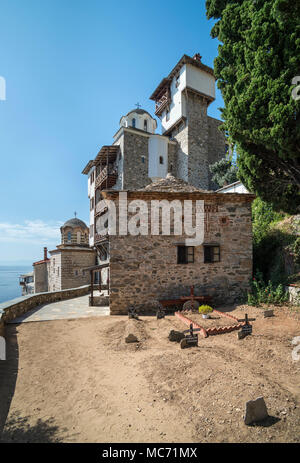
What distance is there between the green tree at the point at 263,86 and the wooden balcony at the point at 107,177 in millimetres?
14735

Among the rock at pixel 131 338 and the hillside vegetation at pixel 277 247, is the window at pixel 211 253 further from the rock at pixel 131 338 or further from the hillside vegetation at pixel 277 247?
the rock at pixel 131 338

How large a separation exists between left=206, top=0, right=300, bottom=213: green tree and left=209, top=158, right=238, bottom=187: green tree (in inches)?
482

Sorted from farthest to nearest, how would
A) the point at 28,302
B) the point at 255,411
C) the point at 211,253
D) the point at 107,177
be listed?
the point at 107,177 < the point at 28,302 < the point at 211,253 < the point at 255,411

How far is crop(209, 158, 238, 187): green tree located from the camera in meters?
21.4

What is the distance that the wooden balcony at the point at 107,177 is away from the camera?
22266 mm

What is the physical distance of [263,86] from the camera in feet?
22.8

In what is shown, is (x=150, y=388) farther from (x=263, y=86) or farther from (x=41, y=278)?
(x=41, y=278)

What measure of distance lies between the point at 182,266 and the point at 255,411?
7.07 meters

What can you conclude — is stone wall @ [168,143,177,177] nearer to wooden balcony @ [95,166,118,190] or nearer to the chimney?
wooden balcony @ [95,166,118,190]

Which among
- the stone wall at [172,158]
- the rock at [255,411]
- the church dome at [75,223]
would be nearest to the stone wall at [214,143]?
the stone wall at [172,158]

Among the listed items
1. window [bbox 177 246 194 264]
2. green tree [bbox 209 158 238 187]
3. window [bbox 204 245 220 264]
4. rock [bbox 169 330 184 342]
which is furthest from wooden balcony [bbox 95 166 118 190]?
rock [bbox 169 330 184 342]

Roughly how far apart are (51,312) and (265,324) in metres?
9.28

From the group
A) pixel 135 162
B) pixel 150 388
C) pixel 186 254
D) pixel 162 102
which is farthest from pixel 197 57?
pixel 150 388

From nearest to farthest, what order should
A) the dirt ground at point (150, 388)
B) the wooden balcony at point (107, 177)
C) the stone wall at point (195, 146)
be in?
1. the dirt ground at point (150, 388)
2. the wooden balcony at point (107, 177)
3. the stone wall at point (195, 146)
